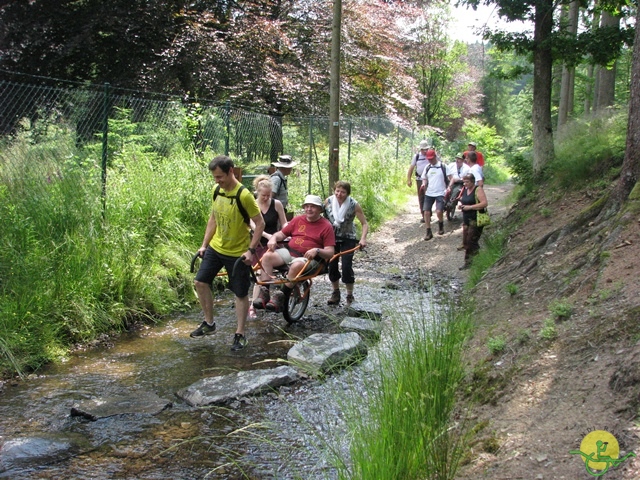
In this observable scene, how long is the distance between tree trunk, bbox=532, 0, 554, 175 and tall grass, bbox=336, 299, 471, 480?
8.66 metres

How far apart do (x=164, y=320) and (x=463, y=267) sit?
555cm

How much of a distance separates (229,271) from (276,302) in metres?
1.01

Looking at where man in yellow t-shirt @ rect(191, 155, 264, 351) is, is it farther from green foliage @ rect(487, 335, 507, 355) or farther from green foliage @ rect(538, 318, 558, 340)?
green foliage @ rect(538, 318, 558, 340)

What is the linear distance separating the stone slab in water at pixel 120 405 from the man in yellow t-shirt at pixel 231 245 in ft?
4.86

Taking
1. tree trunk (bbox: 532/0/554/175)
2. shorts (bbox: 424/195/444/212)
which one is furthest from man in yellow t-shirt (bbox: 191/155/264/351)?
shorts (bbox: 424/195/444/212)

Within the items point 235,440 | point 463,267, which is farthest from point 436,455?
point 463,267

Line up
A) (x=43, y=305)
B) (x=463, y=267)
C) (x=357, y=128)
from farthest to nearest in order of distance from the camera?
(x=357, y=128), (x=463, y=267), (x=43, y=305)

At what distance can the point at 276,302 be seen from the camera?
785 cm

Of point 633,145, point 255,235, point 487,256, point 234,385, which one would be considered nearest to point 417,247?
point 487,256

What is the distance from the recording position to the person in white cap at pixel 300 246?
803 cm

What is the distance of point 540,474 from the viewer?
10.4ft

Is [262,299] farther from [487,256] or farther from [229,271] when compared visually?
[487,256]

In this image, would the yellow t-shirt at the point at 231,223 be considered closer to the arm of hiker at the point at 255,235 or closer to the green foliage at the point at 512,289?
the arm of hiker at the point at 255,235

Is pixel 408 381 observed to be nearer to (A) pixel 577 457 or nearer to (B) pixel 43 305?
(A) pixel 577 457
